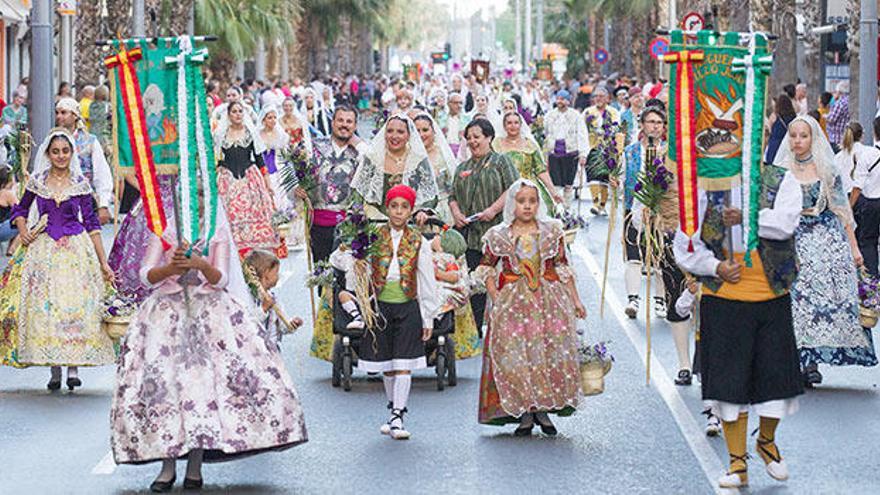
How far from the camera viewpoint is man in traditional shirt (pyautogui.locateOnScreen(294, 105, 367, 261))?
16.3 metres

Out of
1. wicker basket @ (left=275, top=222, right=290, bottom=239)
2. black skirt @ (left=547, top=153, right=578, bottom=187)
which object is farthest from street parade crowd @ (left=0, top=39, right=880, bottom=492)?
black skirt @ (left=547, top=153, right=578, bottom=187)

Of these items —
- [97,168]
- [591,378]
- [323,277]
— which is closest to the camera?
[591,378]

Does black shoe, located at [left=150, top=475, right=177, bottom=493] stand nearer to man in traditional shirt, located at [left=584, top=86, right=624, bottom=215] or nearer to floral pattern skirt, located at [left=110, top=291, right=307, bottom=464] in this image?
floral pattern skirt, located at [left=110, top=291, right=307, bottom=464]

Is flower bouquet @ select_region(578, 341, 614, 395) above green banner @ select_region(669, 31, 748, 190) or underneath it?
underneath

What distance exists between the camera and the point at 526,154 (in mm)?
17750

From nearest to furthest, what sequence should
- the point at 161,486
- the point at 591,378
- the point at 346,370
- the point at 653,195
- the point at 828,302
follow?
the point at 161,486 < the point at 591,378 < the point at 653,195 < the point at 346,370 < the point at 828,302

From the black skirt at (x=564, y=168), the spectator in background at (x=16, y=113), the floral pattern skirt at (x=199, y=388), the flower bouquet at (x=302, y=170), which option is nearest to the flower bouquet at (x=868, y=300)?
the flower bouquet at (x=302, y=170)

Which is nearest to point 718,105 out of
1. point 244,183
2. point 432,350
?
point 432,350

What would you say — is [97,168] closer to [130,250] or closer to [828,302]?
[130,250]

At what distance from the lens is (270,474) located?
10.8 metres

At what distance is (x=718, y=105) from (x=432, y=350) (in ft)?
15.0

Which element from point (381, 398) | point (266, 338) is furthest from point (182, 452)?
point (381, 398)

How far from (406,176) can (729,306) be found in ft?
14.9

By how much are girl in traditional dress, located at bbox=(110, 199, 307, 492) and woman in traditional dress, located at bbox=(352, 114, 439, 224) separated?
430cm
